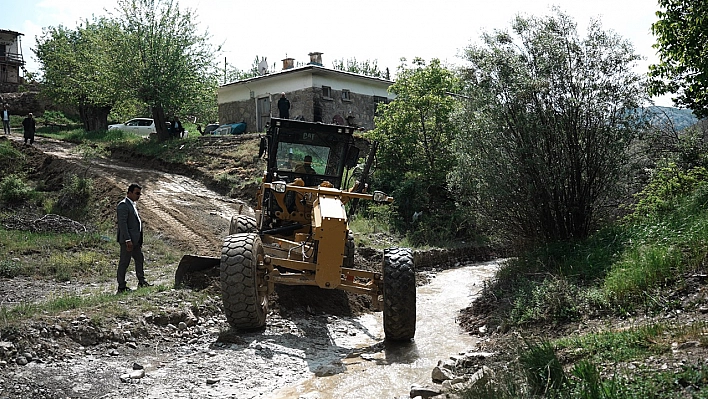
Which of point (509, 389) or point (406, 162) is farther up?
point (406, 162)

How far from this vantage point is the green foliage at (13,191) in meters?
19.4

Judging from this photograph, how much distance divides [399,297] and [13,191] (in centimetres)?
1526

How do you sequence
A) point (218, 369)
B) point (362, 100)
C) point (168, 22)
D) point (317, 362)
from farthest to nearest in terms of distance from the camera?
1. point (362, 100)
2. point (168, 22)
3. point (317, 362)
4. point (218, 369)

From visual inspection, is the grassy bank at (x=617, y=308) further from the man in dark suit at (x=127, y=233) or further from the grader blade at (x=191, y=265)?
the man in dark suit at (x=127, y=233)

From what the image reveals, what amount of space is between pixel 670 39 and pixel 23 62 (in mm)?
55294

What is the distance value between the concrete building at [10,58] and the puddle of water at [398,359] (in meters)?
50.6

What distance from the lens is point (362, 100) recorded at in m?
33.5

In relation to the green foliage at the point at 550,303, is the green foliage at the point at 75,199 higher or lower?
higher

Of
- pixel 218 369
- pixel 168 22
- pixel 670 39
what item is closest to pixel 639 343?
pixel 218 369

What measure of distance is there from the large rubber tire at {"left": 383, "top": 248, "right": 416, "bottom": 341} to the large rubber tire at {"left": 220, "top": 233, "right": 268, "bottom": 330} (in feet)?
5.74

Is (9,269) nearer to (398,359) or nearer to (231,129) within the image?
(398,359)

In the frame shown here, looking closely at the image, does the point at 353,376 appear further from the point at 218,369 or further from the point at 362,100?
Result: the point at 362,100

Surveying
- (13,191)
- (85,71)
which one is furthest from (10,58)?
(13,191)

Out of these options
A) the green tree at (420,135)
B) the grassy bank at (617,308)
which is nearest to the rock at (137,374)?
the grassy bank at (617,308)
